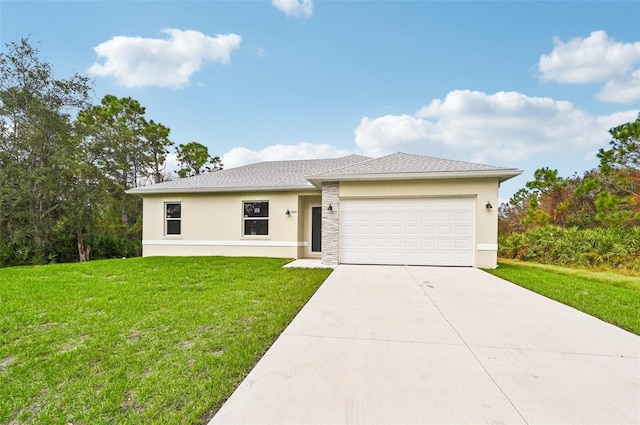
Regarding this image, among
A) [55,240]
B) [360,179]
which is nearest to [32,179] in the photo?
[55,240]

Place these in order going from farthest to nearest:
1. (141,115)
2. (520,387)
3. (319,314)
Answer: (141,115)
(319,314)
(520,387)

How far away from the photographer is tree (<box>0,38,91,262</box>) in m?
12.5

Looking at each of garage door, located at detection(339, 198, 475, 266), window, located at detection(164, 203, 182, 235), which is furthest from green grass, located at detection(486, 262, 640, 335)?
window, located at detection(164, 203, 182, 235)

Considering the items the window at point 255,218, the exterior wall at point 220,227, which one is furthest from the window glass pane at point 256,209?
the exterior wall at point 220,227

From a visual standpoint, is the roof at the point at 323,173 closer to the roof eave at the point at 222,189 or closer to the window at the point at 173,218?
the roof eave at the point at 222,189

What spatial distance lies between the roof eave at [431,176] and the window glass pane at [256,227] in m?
3.14

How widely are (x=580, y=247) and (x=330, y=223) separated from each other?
9.95 meters

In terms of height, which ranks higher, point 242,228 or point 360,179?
point 360,179

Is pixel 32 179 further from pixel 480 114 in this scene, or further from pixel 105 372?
pixel 480 114

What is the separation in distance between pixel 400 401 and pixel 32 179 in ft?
55.9

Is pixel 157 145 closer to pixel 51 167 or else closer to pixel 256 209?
pixel 51 167

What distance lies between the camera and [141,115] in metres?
22.7

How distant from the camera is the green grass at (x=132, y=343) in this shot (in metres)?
2.16

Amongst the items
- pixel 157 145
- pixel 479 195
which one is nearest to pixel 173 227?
pixel 479 195
